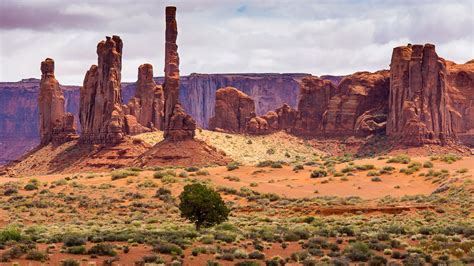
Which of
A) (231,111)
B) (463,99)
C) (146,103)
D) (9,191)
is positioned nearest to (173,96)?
(146,103)

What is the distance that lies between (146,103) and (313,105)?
20719mm

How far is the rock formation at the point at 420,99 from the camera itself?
11200 centimetres

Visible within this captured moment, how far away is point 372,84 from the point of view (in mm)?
126562

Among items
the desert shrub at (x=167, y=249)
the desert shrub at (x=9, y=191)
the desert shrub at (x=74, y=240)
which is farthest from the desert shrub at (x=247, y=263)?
the desert shrub at (x=9, y=191)

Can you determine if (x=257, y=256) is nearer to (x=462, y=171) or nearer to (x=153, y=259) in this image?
(x=153, y=259)

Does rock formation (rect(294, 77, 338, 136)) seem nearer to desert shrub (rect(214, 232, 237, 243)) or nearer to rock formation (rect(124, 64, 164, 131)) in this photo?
rock formation (rect(124, 64, 164, 131))

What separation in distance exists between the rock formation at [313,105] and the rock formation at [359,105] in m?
1.61

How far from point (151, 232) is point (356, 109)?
278 feet

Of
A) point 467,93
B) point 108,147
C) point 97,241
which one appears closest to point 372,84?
point 467,93

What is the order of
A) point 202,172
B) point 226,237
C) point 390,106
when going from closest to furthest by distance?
point 226,237 < point 202,172 < point 390,106

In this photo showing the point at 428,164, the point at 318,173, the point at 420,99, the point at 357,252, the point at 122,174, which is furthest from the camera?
the point at 420,99

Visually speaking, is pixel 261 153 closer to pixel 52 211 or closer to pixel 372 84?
pixel 372 84

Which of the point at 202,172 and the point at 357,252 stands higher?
Result: the point at 202,172

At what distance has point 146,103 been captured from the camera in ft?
426
